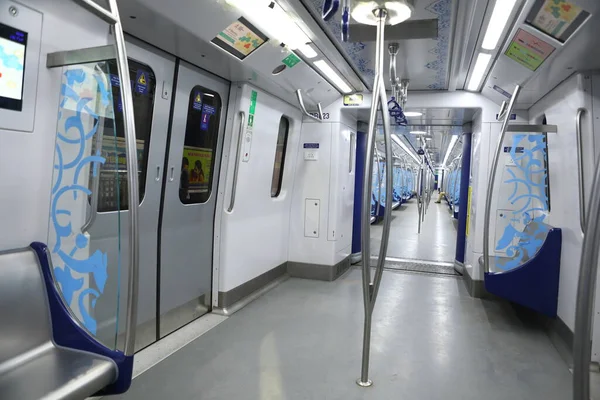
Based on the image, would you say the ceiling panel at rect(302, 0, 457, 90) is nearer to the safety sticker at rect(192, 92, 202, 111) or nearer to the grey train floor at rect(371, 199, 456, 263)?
the safety sticker at rect(192, 92, 202, 111)

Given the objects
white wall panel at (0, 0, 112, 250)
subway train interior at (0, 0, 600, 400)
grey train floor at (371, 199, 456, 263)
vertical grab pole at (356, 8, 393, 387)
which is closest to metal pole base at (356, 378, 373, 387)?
subway train interior at (0, 0, 600, 400)

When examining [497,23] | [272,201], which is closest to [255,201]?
[272,201]

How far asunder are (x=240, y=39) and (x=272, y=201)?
228 cm

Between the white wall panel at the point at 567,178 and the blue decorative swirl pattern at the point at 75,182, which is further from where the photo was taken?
the white wall panel at the point at 567,178

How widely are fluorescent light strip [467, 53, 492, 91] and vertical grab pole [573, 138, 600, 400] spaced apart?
114 inches

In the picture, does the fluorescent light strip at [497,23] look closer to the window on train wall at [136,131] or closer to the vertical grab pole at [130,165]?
the vertical grab pole at [130,165]

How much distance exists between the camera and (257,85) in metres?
4.22

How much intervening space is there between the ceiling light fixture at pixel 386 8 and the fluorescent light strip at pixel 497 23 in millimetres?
777

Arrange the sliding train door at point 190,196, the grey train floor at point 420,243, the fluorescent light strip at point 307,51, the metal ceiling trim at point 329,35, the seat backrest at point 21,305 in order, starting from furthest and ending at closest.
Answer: the grey train floor at point 420,243
the fluorescent light strip at point 307,51
the sliding train door at point 190,196
the metal ceiling trim at point 329,35
the seat backrest at point 21,305

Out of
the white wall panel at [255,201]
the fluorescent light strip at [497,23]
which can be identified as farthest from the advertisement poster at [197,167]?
the fluorescent light strip at [497,23]

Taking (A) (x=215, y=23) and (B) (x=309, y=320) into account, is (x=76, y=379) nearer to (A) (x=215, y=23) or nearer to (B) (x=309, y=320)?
(A) (x=215, y=23)

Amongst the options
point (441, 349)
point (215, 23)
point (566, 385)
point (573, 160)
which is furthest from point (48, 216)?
point (573, 160)

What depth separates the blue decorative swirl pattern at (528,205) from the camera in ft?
13.0

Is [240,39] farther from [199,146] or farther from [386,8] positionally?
[386,8]
